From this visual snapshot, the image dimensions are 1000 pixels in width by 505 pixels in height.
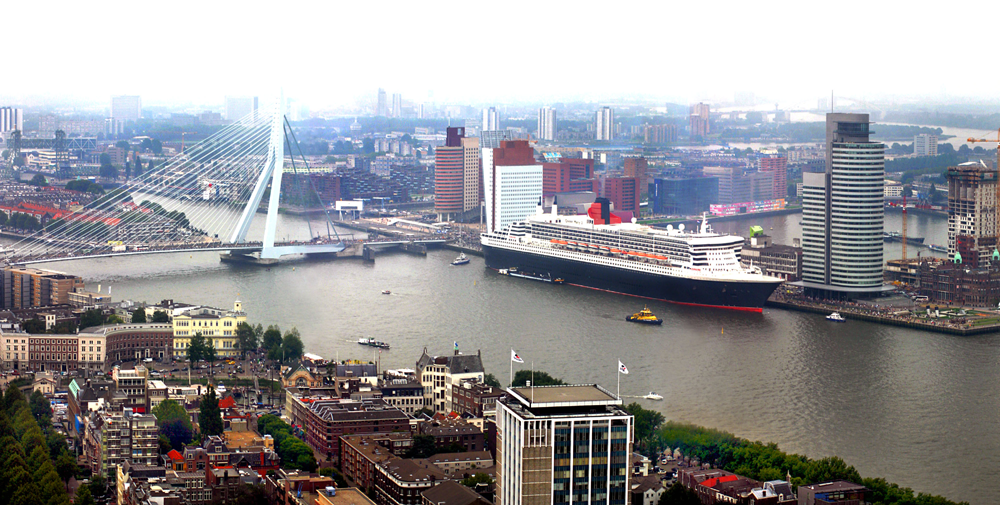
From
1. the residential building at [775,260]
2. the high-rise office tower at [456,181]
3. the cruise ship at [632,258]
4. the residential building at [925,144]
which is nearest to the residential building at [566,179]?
the high-rise office tower at [456,181]

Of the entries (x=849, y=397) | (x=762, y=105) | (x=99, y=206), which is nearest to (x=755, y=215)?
(x=762, y=105)

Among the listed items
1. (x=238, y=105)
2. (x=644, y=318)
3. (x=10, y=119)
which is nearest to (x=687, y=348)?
(x=644, y=318)

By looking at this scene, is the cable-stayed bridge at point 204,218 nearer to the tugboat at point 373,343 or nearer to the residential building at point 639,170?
the tugboat at point 373,343

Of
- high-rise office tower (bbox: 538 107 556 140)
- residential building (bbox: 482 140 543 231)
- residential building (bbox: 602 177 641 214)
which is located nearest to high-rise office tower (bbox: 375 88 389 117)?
high-rise office tower (bbox: 538 107 556 140)

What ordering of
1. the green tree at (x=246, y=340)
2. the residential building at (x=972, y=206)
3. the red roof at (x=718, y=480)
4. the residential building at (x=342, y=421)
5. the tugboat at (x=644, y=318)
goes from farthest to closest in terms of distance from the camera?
1. the residential building at (x=972, y=206)
2. the tugboat at (x=644, y=318)
3. the green tree at (x=246, y=340)
4. the residential building at (x=342, y=421)
5. the red roof at (x=718, y=480)

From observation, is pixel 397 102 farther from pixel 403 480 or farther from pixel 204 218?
pixel 403 480

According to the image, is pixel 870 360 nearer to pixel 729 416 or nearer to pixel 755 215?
pixel 729 416

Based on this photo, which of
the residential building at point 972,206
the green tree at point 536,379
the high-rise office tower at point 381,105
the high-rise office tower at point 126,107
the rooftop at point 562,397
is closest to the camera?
the rooftop at point 562,397

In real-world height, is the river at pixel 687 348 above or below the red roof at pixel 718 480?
above
